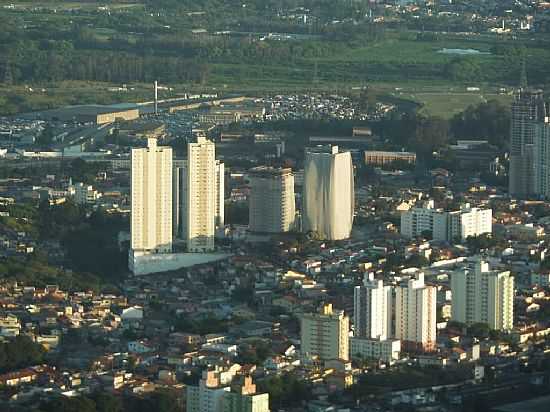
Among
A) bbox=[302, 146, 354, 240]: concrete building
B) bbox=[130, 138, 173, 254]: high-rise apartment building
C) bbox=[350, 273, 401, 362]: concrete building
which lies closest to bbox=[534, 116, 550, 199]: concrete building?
bbox=[302, 146, 354, 240]: concrete building

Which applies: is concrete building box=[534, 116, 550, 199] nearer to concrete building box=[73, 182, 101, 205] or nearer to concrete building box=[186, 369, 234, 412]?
concrete building box=[73, 182, 101, 205]

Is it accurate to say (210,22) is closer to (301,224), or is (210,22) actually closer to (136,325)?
(301,224)

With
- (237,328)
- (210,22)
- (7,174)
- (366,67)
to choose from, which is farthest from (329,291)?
(210,22)

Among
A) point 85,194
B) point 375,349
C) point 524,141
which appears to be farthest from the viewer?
point 524,141

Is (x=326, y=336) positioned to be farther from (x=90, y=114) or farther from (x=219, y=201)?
(x=90, y=114)

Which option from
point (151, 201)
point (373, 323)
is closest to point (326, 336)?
point (373, 323)
